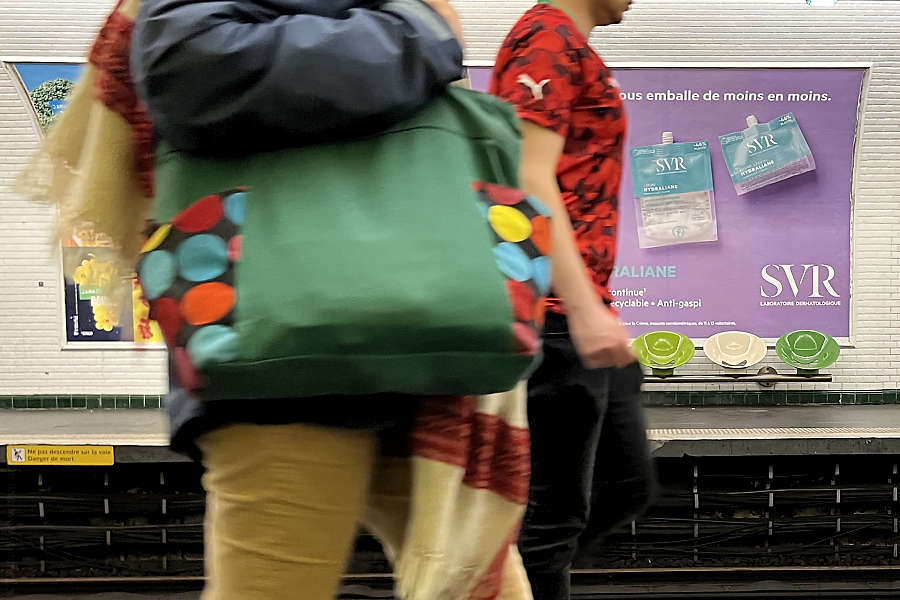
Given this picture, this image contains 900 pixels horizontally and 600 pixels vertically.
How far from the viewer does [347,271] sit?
2.04 ft

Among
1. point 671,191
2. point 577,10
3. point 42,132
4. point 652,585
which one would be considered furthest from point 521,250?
point 42,132

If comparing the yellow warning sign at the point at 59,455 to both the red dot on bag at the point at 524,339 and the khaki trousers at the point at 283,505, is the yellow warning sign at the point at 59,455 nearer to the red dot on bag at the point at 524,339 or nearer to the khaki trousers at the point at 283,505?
the khaki trousers at the point at 283,505

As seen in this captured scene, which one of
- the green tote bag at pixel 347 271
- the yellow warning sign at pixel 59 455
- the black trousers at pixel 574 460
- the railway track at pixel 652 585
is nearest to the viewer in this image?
the green tote bag at pixel 347 271

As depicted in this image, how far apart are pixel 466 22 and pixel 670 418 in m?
1.76

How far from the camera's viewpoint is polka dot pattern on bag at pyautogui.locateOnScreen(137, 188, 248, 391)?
62cm

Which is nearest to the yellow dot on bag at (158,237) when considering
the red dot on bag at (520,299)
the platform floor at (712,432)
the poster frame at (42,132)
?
the red dot on bag at (520,299)

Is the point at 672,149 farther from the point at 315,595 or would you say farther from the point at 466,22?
the point at 315,595

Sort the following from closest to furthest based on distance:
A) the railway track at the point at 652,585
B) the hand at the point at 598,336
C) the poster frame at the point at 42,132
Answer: the hand at the point at 598,336 → the railway track at the point at 652,585 → the poster frame at the point at 42,132

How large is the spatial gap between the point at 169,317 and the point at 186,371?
5 centimetres

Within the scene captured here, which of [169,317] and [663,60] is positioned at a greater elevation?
[169,317]

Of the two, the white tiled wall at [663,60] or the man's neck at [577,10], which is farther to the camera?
the white tiled wall at [663,60]

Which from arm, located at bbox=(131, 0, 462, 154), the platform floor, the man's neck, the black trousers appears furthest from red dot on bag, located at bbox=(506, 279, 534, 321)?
the platform floor

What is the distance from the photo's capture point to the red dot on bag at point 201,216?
0.66 metres

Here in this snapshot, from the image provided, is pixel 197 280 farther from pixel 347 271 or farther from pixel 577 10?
pixel 577 10
